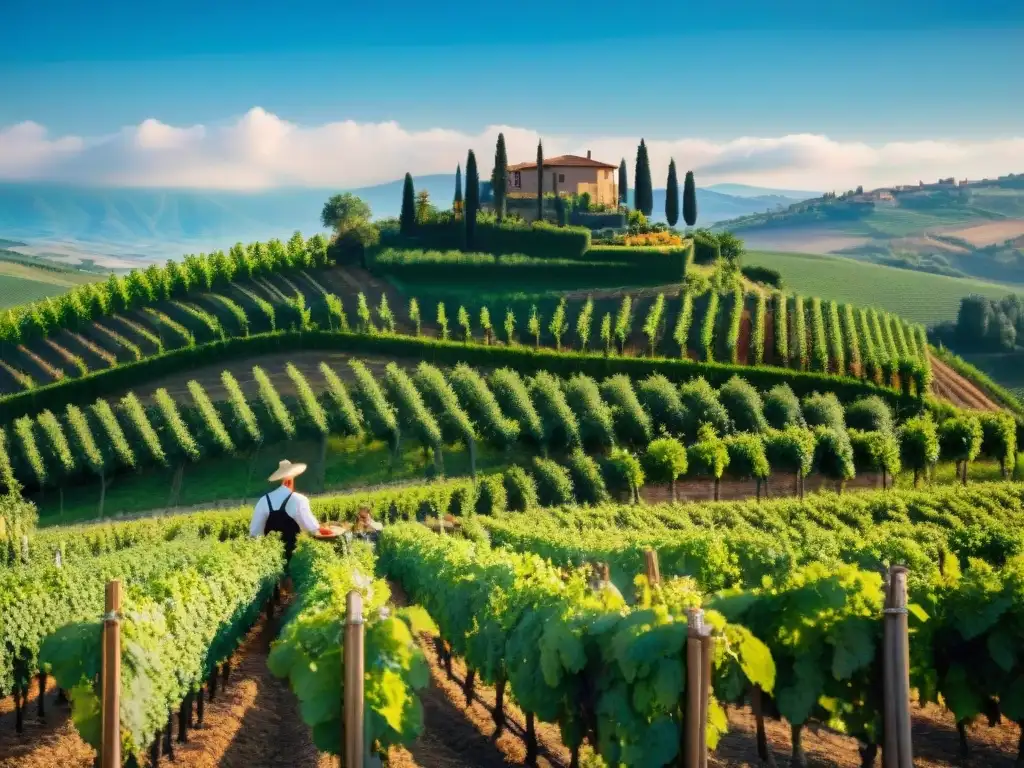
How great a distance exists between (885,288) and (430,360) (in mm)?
80022

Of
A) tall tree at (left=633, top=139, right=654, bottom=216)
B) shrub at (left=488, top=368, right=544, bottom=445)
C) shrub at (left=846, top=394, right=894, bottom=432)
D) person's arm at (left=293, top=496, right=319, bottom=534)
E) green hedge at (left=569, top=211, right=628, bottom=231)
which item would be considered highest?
tall tree at (left=633, top=139, right=654, bottom=216)

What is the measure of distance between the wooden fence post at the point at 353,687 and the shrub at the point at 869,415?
4512 cm

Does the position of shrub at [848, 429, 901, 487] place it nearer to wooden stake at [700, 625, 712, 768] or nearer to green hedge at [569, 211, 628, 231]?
green hedge at [569, 211, 628, 231]

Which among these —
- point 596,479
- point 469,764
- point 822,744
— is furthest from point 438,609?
point 596,479

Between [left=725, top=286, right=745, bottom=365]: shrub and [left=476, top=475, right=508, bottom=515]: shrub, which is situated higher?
[left=725, top=286, right=745, bottom=365]: shrub

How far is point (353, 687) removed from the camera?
9.27 meters

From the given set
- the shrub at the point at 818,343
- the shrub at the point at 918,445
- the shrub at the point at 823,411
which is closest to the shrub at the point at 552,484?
the shrub at the point at 918,445

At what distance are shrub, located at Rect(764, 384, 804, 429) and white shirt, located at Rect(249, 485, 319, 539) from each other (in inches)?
1420

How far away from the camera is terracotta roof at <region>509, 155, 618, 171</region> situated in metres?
87.7

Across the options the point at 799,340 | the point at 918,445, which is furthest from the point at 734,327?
the point at 918,445

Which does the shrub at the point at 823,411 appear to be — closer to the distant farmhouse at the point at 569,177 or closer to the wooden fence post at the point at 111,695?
the distant farmhouse at the point at 569,177

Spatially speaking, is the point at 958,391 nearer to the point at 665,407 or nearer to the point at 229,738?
the point at 665,407

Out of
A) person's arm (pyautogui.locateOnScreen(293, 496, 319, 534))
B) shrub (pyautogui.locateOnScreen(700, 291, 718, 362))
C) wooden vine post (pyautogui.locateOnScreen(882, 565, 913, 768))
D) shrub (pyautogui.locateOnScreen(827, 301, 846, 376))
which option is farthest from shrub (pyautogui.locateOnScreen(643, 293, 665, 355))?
wooden vine post (pyautogui.locateOnScreen(882, 565, 913, 768))

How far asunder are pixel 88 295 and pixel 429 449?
78.9 ft
